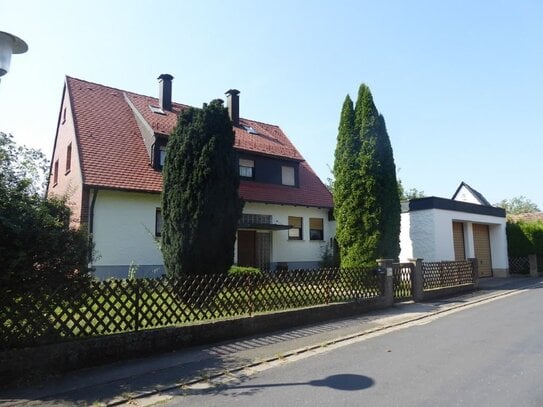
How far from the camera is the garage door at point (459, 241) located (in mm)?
21375

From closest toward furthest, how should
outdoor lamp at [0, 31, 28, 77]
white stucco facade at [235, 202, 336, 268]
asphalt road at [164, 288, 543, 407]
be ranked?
outdoor lamp at [0, 31, 28, 77] → asphalt road at [164, 288, 543, 407] → white stucco facade at [235, 202, 336, 268]

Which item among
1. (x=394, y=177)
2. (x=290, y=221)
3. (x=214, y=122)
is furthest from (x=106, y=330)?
(x=290, y=221)

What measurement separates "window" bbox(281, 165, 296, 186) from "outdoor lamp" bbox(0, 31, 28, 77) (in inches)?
690

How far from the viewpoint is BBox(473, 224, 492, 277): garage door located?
23062mm

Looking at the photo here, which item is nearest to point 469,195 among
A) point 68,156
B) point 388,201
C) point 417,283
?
point 388,201

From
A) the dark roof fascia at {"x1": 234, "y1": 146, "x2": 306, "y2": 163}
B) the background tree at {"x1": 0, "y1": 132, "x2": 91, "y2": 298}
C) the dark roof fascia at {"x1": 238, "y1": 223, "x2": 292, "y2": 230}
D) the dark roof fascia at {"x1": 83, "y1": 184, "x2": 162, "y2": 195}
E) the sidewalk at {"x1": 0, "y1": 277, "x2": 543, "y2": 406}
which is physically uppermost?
the dark roof fascia at {"x1": 234, "y1": 146, "x2": 306, "y2": 163}

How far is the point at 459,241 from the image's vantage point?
71.3 feet

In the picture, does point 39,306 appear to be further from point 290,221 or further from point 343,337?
point 290,221

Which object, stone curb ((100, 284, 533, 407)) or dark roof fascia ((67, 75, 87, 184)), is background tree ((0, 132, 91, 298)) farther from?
dark roof fascia ((67, 75, 87, 184))

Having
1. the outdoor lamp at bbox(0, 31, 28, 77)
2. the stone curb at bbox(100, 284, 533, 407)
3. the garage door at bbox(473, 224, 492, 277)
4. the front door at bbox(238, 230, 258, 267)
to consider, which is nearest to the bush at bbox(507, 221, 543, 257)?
the garage door at bbox(473, 224, 492, 277)

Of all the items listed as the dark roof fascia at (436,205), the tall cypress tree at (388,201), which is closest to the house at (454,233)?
the dark roof fascia at (436,205)

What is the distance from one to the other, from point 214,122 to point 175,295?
5.58 metres

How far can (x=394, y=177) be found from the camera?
52.9 ft

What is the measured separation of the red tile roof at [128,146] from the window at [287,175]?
18.0 inches
